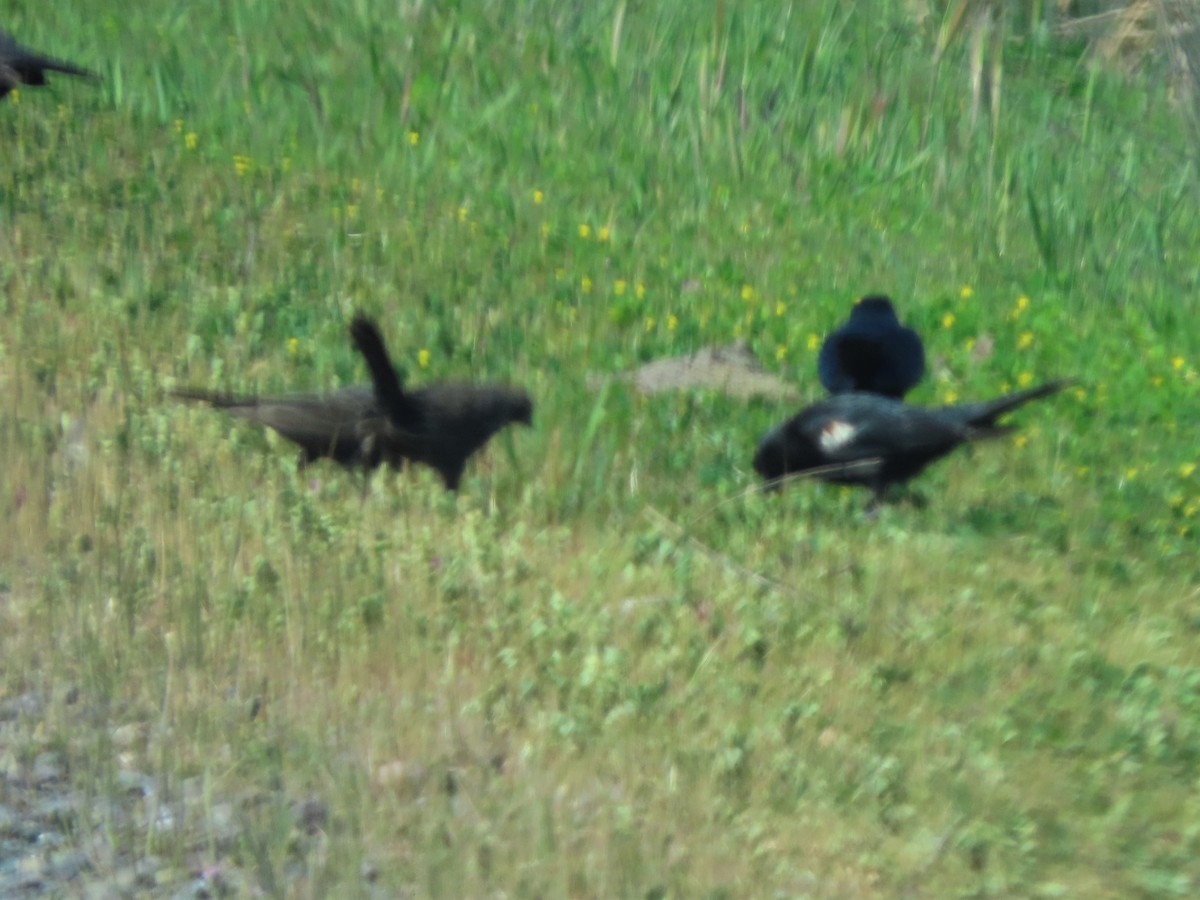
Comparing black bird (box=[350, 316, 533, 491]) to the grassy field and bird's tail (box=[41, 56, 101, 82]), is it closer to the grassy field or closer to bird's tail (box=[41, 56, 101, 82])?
the grassy field

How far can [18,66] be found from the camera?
8820 mm

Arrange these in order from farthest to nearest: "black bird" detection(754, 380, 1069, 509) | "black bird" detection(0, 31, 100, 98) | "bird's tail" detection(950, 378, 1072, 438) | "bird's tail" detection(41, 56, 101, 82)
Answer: "bird's tail" detection(41, 56, 101, 82)
"black bird" detection(0, 31, 100, 98)
"black bird" detection(754, 380, 1069, 509)
"bird's tail" detection(950, 378, 1072, 438)

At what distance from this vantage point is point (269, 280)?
26.0 feet

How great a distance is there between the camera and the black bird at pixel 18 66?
28.9 feet

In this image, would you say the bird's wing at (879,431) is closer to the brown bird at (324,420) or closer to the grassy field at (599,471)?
the grassy field at (599,471)

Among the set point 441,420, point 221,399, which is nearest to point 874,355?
point 441,420

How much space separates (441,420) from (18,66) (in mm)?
4152

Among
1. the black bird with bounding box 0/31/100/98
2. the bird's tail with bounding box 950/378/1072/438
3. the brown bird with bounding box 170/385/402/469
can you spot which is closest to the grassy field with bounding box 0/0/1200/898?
the brown bird with bounding box 170/385/402/469

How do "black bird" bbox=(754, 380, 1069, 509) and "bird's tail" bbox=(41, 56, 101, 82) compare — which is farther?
"bird's tail" bbox=(41, 56, 101, 82)

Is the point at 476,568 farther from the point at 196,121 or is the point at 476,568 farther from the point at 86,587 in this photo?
the point at 196,121

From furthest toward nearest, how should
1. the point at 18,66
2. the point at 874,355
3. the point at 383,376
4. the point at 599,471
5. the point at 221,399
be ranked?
the point at 18,66
the point at 874,355
the point at 599,471
the point at 221,399
the point at 383,376

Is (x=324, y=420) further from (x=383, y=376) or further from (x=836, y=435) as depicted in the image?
(x=836, y=435)

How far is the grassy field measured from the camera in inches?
167

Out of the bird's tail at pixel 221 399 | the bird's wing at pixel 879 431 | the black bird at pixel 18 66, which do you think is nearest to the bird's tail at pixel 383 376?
the bird's tail at pixel 221 399
